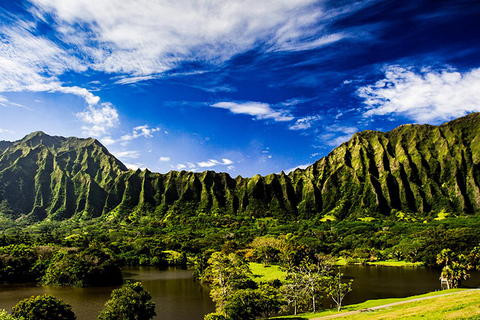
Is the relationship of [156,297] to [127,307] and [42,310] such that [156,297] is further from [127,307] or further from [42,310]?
[42,310]

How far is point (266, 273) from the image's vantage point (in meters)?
111

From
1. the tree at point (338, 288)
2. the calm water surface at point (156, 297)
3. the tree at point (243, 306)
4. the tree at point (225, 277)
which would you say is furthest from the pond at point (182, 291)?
the tree at point (243, 306)

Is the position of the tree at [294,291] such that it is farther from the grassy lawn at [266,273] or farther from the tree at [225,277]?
the grassy lawn at [266,273]

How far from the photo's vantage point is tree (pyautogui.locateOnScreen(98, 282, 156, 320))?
2137 inches

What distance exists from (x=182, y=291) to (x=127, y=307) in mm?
36145

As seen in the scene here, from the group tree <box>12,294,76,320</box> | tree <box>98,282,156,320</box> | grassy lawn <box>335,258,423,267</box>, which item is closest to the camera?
tree <box>12,294,76,320</box>

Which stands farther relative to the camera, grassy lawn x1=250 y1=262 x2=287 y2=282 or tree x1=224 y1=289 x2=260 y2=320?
grassy lawn x1=250 y1=262 x2=287 y2=282

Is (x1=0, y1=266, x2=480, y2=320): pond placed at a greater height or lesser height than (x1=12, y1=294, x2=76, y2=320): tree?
lesser

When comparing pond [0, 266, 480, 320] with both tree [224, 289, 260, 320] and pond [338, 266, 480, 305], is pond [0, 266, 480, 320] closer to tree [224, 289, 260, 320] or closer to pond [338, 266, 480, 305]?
pond [338, 266, 480, 305]

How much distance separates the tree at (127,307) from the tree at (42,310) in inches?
249

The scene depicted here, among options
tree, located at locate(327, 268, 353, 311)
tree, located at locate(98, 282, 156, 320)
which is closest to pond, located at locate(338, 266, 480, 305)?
tree, located at locate(327, 268, 353, 311)

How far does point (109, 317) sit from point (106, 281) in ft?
171

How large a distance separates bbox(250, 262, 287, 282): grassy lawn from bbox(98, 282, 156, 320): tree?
153ft

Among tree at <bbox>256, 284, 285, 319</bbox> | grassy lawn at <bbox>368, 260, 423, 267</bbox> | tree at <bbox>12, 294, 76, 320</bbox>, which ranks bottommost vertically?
grassy lawn at <bbox>368, 260, 423, 267</bbox>
